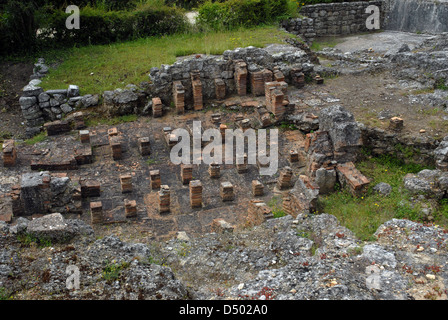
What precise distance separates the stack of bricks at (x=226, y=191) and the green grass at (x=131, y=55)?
479cm

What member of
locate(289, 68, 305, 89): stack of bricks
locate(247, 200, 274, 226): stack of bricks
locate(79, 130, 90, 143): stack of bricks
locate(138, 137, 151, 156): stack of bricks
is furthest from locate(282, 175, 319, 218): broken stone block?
locate(79, 130, 90, 143): stack of bricks

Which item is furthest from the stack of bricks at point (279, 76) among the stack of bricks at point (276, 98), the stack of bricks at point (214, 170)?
the stack of bricks at point (214, 170)

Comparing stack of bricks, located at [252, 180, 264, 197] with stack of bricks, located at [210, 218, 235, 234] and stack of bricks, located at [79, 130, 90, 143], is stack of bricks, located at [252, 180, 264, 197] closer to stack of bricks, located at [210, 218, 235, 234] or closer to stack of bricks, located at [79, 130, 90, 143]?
stack of bricks, located at [210, 218, 235, 234]

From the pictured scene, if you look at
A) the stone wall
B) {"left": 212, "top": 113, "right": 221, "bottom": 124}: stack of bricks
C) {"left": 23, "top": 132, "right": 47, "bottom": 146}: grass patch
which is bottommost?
{"left": 23, "top": 132, "right": 47, "bottom": 146}: grass patch

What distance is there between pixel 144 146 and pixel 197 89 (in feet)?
8.14

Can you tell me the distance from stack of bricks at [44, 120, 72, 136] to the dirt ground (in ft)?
4.27

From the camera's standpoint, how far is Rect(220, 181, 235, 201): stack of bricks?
911cm

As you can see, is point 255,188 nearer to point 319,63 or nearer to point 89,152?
point 89,152

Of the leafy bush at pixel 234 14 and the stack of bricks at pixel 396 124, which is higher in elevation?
the leafy bush at pixel 234 14

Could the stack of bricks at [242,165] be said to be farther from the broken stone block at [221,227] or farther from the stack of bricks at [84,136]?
the stack of bricks at [84,136]

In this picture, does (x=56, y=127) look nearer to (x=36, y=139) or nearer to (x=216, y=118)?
(x=36, y=139)

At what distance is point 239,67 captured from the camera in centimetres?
1250

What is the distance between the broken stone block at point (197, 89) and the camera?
1223 centimetres

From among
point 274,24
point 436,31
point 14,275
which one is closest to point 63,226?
point 14,275
